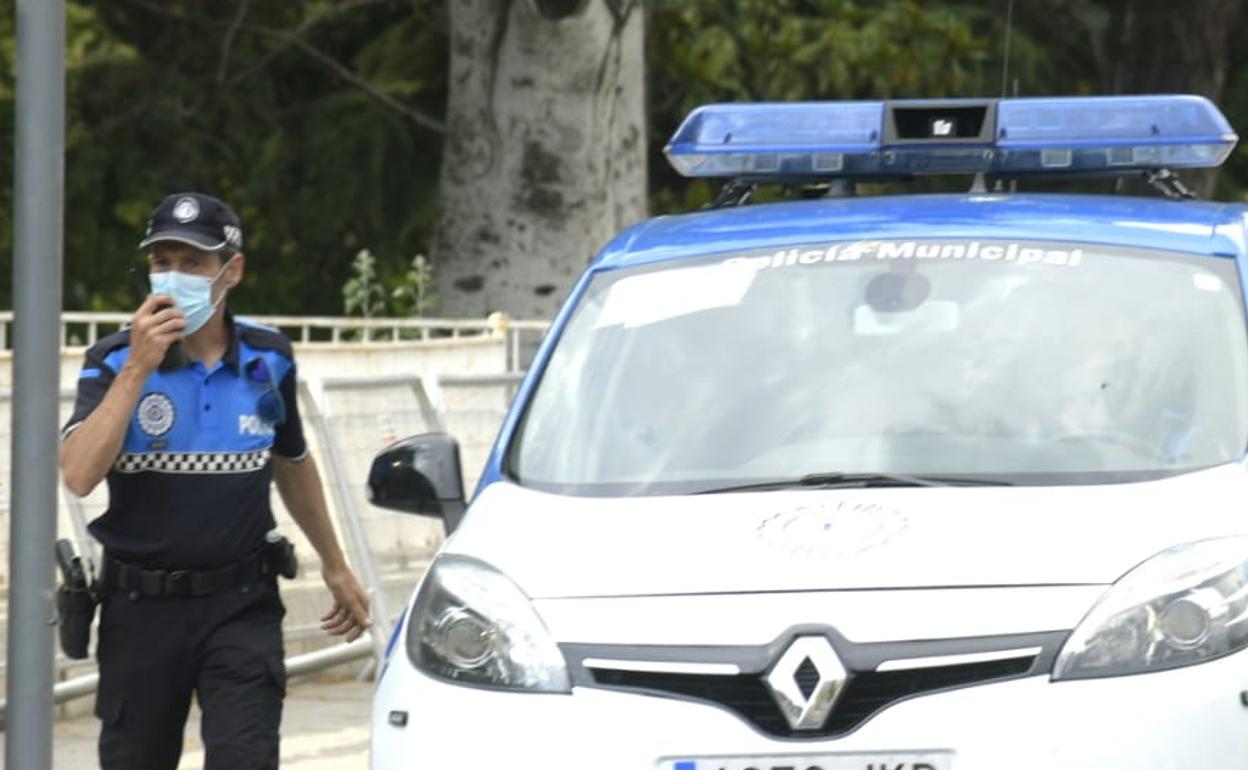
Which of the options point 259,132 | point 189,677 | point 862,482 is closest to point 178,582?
point 189,677

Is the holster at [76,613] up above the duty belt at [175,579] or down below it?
below

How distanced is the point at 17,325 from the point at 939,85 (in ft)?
49.2

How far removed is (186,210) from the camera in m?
6.61

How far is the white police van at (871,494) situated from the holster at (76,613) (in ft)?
2.39

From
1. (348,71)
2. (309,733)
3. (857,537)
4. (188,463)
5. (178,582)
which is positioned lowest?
(309,733)

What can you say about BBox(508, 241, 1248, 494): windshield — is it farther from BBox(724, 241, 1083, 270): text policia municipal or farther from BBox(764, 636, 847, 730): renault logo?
BBox(764, 636, 847, 730): renault logo

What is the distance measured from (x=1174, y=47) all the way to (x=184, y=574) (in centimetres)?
1620

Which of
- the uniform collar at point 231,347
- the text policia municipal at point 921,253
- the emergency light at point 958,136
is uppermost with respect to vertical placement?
the emergency light at point 958,136

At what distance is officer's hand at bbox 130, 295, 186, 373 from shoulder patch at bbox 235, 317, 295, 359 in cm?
35

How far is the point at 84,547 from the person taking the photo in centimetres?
1007

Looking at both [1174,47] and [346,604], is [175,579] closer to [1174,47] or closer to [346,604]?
[346,604]

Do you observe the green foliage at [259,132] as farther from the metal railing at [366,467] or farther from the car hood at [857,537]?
the car hood at [857,537]

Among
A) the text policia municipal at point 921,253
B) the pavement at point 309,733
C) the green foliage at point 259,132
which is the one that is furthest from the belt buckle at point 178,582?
the green foliage at point 259,132

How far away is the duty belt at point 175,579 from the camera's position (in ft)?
21.5
